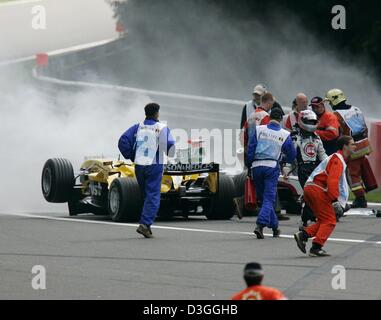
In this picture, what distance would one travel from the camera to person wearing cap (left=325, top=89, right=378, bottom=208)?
60.1 ft

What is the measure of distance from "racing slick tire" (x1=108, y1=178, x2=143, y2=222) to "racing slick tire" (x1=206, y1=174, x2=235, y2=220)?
3.99 ft

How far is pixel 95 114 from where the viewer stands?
2764 centimetres

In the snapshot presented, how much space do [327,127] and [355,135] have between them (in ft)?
3.37

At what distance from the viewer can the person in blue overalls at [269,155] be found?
15.7 m

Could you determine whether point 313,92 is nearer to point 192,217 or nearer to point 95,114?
point 95,114

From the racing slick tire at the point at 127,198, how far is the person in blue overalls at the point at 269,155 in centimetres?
204

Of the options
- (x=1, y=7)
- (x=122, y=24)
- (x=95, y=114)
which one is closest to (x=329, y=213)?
(x=95, y=114)

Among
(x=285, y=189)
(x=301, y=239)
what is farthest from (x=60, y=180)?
(x=301, y=239)

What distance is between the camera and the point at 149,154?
15.9m

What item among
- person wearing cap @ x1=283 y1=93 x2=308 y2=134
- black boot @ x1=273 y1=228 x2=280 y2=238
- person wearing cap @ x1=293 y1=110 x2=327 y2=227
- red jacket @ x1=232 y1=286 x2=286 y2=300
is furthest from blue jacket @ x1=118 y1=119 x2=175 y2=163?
red jacket @ x1=232 y1=286 x2=286 y2=300

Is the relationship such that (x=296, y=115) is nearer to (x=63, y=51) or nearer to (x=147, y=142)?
(x=147, y=142)

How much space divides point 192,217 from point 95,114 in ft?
29.7
